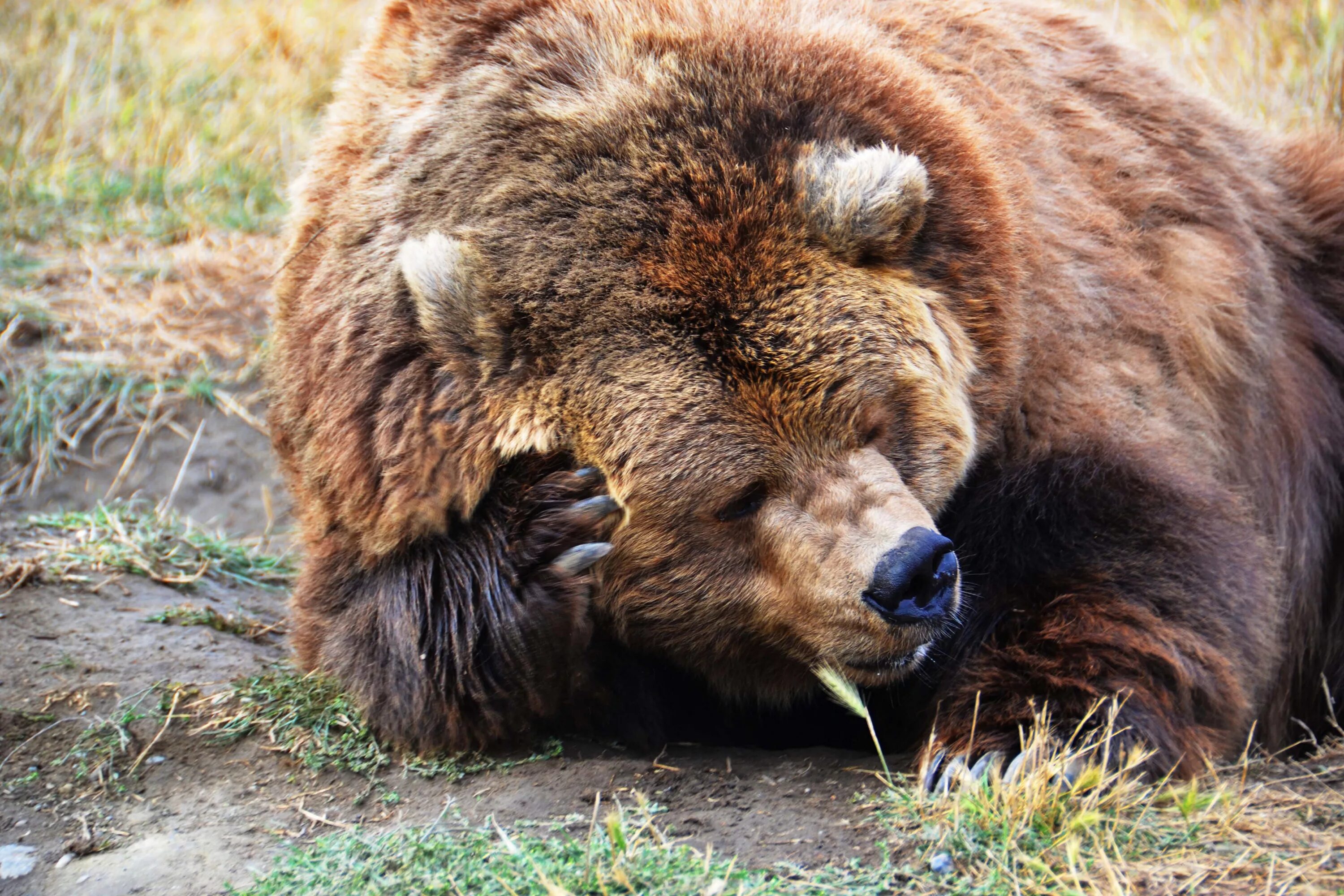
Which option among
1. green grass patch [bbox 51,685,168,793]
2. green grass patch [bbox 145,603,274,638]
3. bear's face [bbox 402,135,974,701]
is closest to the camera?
bear's face [bbox 402,135,974,701]

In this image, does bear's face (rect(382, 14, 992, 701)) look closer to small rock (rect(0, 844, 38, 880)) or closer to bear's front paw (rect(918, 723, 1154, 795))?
bear's front paw (rect(918, 723, 1154, 795))

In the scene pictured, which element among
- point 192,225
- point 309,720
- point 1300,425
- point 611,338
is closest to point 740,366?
point 611,338

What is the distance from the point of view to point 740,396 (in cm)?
323

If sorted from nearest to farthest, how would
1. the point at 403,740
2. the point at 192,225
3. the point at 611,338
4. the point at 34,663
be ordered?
the point at 611,338
the point at 403,740
the point at 34,663
the point at 192,225

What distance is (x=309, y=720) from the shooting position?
3.81 meters

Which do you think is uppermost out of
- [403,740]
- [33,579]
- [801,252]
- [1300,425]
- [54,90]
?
[801,252]

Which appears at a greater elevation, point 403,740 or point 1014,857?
point 1014,857

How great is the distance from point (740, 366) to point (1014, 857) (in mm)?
1337

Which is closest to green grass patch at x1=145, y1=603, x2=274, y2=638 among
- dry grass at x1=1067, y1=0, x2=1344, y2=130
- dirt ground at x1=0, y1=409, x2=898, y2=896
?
dirt ground at x1=0, y1=409, x2=898, y2=896

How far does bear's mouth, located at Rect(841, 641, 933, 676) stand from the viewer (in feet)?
11.0

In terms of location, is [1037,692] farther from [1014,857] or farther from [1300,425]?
[1300,425]

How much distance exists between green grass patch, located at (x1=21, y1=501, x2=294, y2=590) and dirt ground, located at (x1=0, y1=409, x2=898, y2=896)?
0.36 metres

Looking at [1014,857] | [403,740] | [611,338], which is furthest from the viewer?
[403,740]

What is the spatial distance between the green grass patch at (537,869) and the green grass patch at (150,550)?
2324mm
